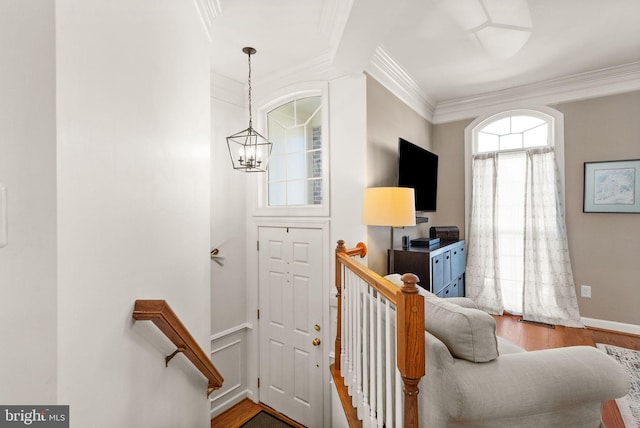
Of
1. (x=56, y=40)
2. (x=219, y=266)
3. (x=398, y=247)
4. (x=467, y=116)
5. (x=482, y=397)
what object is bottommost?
(x=482, y=397)

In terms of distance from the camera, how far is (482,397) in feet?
3.91

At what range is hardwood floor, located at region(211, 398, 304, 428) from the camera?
2.75 meters

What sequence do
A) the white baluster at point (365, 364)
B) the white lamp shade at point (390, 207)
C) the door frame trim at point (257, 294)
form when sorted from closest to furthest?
the white baluster at point (365, 364)
the white lamp shade at point (390, 207)
the door frame trim at point (257, 294)

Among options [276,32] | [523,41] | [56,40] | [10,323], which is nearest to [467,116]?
[523,41]

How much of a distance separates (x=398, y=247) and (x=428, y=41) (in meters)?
1.86

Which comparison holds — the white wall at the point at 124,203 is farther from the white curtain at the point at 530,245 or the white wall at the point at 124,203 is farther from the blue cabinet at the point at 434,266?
the white curtain at the point at 530,245

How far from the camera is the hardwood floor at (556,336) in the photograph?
295 cm

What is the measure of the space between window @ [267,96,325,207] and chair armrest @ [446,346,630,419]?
6.03 ft

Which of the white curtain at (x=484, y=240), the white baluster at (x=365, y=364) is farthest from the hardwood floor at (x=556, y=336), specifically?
the white baluster at (x=365, y=364)

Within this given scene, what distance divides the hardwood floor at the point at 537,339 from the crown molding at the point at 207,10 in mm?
3231

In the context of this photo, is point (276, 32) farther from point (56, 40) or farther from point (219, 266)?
point (219, 266)

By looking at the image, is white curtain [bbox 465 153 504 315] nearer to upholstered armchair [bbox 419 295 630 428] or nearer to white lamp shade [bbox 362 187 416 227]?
white lamp shade [bbox 362 187 416 227]

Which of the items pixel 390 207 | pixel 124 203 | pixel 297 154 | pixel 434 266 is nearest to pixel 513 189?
pixel 434 266

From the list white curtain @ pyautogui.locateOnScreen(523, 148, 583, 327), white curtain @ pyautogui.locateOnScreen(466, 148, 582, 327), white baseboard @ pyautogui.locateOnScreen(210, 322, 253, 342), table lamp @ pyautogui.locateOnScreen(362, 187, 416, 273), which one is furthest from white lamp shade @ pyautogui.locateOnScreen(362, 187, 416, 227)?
white curtain @ pyautogui.locateOnScreen(523, 148, 583, 327)
